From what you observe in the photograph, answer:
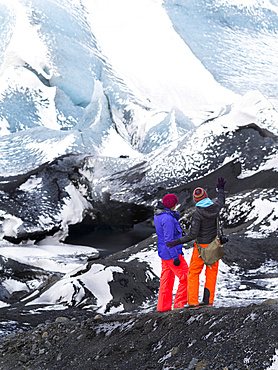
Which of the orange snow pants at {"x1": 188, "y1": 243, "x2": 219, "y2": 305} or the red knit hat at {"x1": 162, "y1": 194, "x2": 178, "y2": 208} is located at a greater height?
the red knit hat at {"x1": 162, "y1": 194, "x2": 178, "y2": 208}

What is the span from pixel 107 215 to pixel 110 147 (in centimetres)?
415

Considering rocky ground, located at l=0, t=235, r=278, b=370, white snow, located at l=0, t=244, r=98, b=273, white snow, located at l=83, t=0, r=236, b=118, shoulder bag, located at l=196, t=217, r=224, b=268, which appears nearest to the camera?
rocky ground, located at l=0, t=235, r=278, b=370

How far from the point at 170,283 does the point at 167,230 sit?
17.5 inches

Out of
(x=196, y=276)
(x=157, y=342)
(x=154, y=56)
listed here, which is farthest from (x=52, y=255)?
(x=154, y=56)

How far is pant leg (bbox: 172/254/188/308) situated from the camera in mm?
4082

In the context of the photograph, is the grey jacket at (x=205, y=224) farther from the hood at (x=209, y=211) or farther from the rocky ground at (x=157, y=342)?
the rocky ground at (x=157, y=342)

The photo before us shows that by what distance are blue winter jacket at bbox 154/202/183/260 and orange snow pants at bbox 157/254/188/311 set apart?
7 cm

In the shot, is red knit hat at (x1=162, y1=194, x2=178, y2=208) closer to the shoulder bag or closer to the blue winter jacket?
the blue winter jacket

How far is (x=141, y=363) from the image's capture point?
133 inches

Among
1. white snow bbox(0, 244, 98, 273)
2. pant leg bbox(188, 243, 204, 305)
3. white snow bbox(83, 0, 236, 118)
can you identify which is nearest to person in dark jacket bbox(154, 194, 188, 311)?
pant leg bbox(188, 243, 204, 305)

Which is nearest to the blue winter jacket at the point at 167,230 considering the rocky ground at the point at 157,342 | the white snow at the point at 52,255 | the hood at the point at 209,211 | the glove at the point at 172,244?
the glove at the point at 172,244

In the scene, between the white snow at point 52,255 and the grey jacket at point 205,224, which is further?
the white snow at point 52,255

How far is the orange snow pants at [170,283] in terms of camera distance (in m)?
4.09

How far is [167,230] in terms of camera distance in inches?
160
